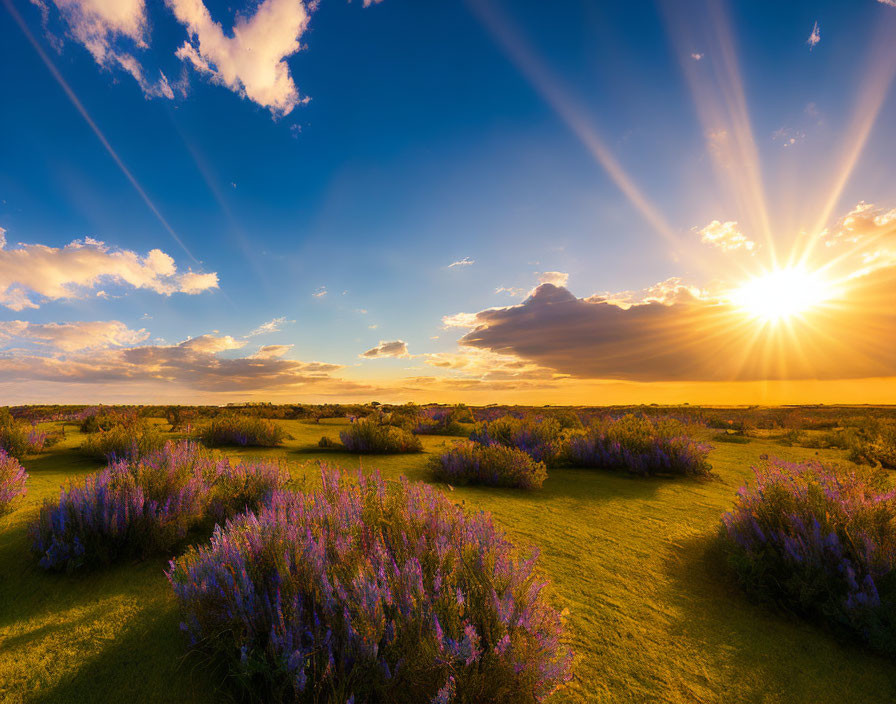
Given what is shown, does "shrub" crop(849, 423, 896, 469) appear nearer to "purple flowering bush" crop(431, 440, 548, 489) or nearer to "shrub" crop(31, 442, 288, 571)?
"purple flowering bush" crop(431, 440, 548, 489)

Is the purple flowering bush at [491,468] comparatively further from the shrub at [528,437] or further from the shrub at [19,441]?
the shrub at [19,441]

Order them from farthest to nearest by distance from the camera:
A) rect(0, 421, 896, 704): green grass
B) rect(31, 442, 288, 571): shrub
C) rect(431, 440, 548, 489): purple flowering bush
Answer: rect(431, 440, 548, 489): purple flowering bush < rect(31, 442, 288, 571): shrub < rect(0, 421, 896, 704): green grass

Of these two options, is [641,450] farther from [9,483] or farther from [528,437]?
[9,483]

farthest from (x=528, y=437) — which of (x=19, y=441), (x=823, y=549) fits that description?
(x=19, y=441)

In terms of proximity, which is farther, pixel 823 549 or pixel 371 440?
pixel 371 440

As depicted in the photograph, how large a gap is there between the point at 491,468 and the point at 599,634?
3757mm

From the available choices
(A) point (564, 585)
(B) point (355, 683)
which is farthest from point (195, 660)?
(A) point (564, 585)

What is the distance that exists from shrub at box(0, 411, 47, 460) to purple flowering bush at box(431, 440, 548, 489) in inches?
303

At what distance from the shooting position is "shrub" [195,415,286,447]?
939cm

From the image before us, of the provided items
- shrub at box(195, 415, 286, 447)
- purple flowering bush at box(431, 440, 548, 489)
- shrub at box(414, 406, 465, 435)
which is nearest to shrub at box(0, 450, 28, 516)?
shrub at box(195, 415, 286, 447)

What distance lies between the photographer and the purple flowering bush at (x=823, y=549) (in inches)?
105

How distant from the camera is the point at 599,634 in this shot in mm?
2514

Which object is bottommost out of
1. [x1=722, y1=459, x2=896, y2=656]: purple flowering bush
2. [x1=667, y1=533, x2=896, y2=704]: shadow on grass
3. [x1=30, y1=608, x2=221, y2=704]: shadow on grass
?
[x1=667, y1=533, x2=896, y2=704]: shadow on grass

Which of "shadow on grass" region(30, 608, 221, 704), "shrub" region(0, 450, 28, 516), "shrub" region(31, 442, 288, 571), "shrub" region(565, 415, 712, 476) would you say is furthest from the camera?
"shrub" region(565, 415, 712, 476)
